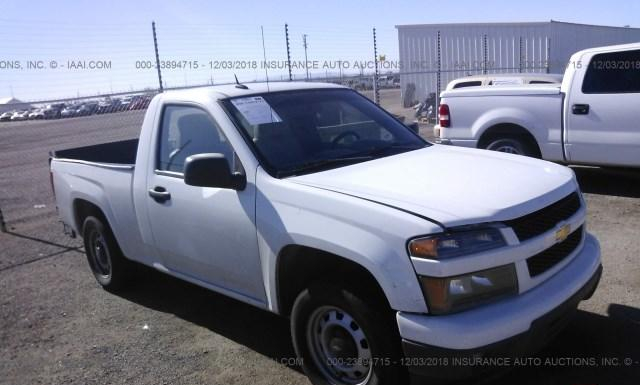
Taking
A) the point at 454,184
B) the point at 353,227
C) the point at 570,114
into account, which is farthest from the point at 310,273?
the point at 570,114

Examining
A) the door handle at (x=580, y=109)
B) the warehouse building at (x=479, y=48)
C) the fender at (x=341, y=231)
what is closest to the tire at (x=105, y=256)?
the fender at (x=341, y=231)

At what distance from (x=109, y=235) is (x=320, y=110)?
233 centimetres

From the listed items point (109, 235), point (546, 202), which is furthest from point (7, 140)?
point (546, 202)

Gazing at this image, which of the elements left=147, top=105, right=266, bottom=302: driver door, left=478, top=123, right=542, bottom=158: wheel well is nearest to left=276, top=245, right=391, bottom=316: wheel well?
left=147, top=105, right=266, bottom=302: driver door

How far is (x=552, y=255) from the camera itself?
302 centimetres

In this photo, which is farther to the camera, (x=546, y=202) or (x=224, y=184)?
(x=224, y=184)

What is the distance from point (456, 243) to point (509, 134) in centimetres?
591

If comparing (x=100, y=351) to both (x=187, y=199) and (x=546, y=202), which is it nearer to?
(x=187, y=199)

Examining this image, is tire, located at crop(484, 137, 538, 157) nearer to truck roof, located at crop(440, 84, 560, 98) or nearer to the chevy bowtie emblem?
truck roof, located at crop(440, 84, 560, 98)

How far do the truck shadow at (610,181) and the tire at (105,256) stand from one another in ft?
20.0

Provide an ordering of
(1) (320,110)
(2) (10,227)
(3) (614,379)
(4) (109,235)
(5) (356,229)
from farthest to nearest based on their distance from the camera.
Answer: (2) (10,227)
(4) (109,235)
(1) (320,110)
(3) (614,379)
(5) (356,229)

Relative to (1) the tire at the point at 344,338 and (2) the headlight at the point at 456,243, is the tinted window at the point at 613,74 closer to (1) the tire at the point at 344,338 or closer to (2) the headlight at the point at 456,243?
(2) the headlight at the point at 456,243

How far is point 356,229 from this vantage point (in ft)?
9.37

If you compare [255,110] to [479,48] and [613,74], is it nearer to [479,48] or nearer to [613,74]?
[613,74]
